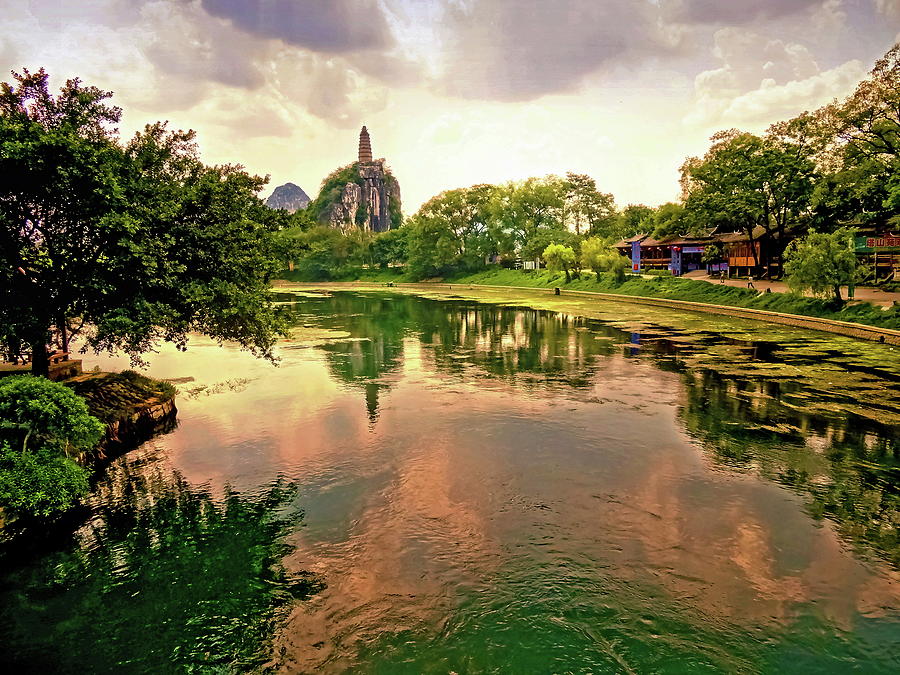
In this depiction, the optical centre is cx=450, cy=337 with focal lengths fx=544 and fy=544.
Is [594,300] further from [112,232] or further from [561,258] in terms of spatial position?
[112,232]

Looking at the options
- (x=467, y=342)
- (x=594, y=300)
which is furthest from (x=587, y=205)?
(x=467, y=342)

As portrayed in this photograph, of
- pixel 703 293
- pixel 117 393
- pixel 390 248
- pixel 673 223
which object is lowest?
pixel 117 393

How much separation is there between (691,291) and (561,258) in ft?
78.4

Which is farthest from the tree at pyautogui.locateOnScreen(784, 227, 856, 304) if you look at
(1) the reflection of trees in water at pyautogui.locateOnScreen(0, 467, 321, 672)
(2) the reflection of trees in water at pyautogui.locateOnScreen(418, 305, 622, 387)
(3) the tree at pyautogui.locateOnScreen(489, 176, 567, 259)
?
(3) the tree at pyautogui.locateOnScreen(489, 176, 567, 259)

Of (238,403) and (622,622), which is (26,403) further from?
(622,622)

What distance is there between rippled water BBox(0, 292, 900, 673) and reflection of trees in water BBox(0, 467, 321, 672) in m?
0.05

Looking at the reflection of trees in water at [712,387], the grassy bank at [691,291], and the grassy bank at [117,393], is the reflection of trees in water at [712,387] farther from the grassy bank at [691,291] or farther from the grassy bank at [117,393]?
the grassy bank at [691,291]

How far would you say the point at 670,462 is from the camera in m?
15.8

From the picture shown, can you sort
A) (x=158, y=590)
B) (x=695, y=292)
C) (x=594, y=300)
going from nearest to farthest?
(x=158, y=590), (x=695, y=292), (x=594, y=300)

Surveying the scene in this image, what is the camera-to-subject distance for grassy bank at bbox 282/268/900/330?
36562 mm

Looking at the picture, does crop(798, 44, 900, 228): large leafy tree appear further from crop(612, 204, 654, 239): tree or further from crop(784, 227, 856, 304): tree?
crop(612, 204, 654, 239): tree

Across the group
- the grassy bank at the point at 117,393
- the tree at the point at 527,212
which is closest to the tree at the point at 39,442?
the grassy bank at the point at 117,393

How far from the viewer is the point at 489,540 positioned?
11.7 meters

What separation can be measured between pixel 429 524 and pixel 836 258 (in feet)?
128
